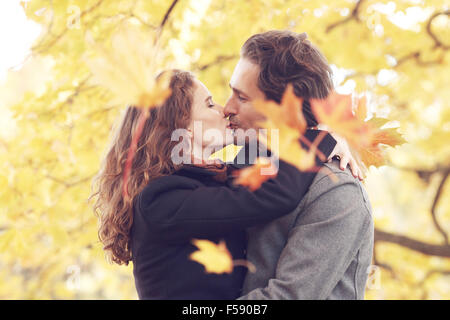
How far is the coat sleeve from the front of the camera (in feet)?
3.86

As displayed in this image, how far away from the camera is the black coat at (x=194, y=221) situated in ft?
3.88

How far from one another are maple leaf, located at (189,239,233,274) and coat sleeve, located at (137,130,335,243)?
26 mm

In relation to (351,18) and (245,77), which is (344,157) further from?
(351,18)

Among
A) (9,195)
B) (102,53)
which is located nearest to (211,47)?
(9,195)

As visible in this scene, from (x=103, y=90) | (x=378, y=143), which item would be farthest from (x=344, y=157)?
(x=103, y=90)

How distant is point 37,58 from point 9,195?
2.28 feet

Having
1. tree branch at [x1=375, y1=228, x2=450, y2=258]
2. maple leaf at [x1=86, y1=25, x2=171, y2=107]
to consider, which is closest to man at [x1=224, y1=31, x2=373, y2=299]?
maple leaf at [x1=86, y1=25, x2=171, y2=107]

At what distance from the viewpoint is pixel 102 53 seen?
0.85m

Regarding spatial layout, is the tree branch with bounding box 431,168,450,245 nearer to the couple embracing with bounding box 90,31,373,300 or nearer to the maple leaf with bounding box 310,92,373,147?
the couple embracing with bounding box 90,31,373,300

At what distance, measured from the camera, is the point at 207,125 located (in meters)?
1.46

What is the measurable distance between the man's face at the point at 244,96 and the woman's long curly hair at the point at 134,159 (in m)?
0.14

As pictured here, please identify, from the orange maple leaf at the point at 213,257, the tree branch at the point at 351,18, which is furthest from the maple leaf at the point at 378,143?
the tree branch at the point at 351,18

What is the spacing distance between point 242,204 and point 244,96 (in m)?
0.38
